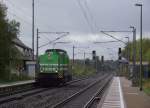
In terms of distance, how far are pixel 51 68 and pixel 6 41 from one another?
14569 millimetres

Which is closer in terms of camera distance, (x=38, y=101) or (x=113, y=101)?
(x=38, y=101)

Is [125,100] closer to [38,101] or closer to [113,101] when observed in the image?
[113,101]

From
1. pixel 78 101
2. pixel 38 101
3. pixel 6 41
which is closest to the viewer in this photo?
pixel 38 101

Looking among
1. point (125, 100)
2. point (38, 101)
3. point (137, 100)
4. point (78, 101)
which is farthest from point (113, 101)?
point (38, 101)

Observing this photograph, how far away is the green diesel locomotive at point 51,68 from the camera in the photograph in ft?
158

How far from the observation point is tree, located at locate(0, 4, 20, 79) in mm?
60594

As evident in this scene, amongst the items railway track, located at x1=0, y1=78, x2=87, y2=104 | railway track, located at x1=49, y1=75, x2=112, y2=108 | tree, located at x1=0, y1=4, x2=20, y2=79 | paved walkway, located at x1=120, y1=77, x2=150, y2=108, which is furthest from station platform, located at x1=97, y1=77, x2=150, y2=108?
tree, located at x1=0, y1=4, x2=20, y2=79

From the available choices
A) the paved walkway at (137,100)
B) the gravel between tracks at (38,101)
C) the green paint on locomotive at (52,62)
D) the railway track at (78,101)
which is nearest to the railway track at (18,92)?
the gravel between tracks at (38,101)

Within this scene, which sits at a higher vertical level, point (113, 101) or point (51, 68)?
point (51, 68)

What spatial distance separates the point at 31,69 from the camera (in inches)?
2758

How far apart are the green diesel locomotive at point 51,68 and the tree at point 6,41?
12.2 m

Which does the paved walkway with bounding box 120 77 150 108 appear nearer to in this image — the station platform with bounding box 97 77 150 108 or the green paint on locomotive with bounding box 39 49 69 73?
the station platform with bounding box 97 77 150 108

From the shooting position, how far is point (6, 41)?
6128cm

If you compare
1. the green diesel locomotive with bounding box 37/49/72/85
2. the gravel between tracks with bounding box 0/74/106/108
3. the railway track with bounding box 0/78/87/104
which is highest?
the green diesel locomotive with bounding box 37/49/72/85
